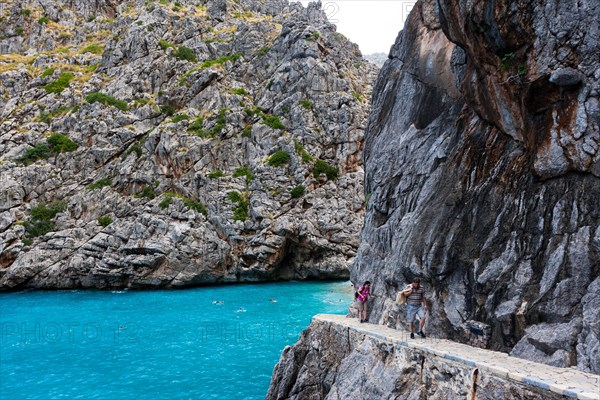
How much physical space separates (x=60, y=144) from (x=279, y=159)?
3055cm

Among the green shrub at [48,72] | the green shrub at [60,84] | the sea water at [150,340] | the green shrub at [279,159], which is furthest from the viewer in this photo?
the green shrub at [48,72]

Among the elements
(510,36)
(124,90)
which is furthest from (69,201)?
(510,36)

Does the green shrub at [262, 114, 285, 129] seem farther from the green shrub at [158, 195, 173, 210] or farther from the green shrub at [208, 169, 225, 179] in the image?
the green shrub at [158, 195, 173, 210]

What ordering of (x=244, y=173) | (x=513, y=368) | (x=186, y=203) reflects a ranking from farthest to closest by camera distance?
(x=244, y=173) → (x=186, y=203) → (x=513, y=368)

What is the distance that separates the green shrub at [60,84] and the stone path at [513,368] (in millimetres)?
66946

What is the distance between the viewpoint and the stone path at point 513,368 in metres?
7.37

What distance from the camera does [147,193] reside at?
177 ft

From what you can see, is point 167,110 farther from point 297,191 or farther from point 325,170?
point 325,170

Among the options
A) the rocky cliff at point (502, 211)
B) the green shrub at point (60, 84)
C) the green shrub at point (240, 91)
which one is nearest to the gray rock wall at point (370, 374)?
the rocky cliff at point (502, 211)

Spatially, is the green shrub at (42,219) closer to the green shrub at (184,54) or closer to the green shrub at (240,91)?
the green shrub at (240,91)

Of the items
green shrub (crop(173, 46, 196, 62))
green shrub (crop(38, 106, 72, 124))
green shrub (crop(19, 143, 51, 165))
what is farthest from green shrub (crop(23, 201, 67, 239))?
green shrub (crop(173, 46, 196, 62))

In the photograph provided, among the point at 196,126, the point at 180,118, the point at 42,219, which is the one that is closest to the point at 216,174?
the point at 196,126

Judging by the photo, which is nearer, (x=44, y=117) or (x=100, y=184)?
(x=100, y=184)

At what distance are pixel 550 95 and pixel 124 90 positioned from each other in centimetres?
6284
